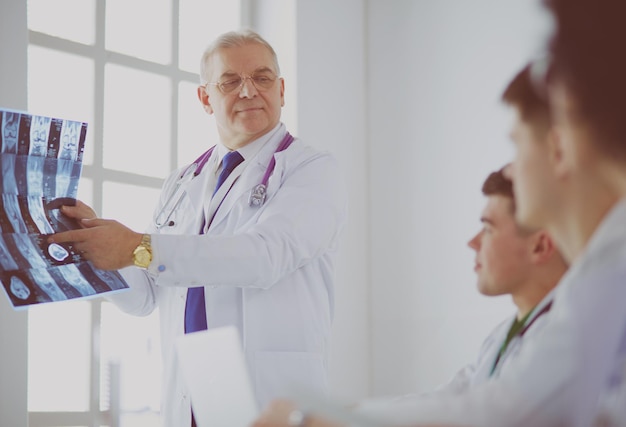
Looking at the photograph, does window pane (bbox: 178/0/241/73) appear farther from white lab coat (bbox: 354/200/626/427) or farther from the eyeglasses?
white lab coat (bbox: 354/200/626/427)

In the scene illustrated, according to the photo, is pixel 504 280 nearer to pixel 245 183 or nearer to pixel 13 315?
pixel 245 183

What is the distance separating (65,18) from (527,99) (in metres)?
2.37

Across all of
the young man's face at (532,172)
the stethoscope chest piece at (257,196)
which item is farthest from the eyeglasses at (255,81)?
the young man's face at (532,172)

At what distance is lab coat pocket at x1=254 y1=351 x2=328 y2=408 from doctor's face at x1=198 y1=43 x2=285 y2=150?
24.0 inches

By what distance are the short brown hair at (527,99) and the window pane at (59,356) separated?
6.85 ft

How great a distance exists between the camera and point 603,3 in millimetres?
1061

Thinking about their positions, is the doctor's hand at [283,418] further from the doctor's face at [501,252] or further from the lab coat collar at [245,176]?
the lab coat collar at [245,176]

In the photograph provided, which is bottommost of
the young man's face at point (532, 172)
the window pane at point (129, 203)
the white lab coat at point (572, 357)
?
the white lab coat at point (572, 357)

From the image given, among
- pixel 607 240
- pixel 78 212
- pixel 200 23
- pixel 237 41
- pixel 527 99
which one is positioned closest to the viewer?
pixel 607 240

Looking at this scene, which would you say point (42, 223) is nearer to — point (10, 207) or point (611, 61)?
point (10, 207)

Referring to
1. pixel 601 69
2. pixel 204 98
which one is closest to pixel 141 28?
pixel 204 98

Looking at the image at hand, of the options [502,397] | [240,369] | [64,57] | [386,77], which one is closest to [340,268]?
[386,77]

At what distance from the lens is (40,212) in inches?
80.4

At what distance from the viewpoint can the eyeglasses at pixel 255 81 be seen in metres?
2.46
